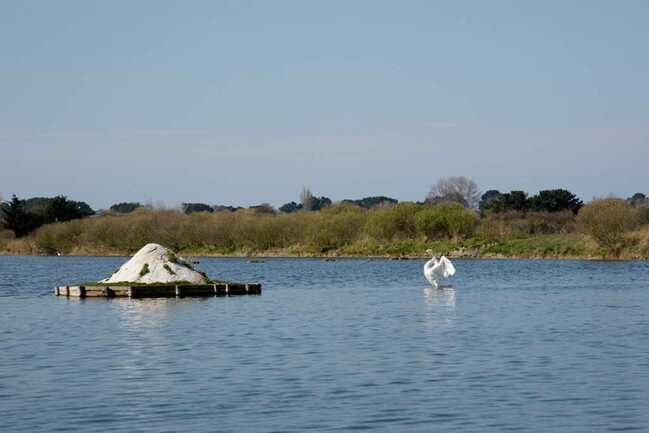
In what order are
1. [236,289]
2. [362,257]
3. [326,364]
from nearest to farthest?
[326,364] → [236,289] → [362,257]

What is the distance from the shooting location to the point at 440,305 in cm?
5028

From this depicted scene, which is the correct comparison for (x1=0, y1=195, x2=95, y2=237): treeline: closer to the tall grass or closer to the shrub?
the tall grass

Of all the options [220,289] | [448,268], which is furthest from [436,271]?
[220,289]

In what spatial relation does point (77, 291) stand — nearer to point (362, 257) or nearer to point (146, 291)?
point (146, 291)

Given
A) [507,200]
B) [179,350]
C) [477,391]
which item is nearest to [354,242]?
[507,200]

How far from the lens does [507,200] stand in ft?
532

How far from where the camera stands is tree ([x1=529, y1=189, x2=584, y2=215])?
6334 inches

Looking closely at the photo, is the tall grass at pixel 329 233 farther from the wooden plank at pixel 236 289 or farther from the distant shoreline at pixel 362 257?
the wooden plank at pixel 236 289

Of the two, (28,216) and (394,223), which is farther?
(28,216)

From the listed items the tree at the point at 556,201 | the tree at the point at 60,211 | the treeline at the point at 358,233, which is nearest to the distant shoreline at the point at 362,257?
the treeline at the point at 358,233

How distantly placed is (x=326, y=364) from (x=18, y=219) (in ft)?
450

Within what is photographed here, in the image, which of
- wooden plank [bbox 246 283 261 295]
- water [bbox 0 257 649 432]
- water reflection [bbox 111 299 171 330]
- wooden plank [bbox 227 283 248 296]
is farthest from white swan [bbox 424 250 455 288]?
water reflection [bbox 111 299 171 330]

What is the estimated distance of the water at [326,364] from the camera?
69.4 feet

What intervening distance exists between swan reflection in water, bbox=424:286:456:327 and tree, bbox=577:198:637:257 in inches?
1510
